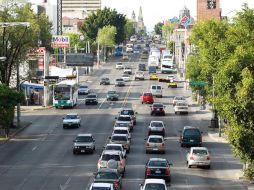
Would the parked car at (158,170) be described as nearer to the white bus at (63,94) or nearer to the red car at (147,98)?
the white bus at (63,94)

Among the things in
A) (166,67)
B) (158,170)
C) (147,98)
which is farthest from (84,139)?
(166,67)

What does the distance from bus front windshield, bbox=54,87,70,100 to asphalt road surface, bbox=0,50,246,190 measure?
67.3 inches

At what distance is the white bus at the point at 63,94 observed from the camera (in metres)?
88.2

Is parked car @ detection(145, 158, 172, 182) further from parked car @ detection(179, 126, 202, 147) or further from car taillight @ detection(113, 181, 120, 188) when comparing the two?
parked car @ detection(179, 126, 202, 147)

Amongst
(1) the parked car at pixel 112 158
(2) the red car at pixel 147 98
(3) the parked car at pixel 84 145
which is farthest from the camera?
(2) the red car at pixel 147 98

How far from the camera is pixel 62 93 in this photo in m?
88.7

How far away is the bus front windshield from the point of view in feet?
290

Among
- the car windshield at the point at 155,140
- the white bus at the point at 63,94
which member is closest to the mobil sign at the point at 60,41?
the white bus at the point at 63,94

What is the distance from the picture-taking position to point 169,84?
120062 millimetres

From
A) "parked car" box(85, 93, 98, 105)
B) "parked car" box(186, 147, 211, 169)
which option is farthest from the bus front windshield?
"parked car" box(186, 147, 211, 169)

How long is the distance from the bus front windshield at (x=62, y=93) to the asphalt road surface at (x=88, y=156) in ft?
5.61

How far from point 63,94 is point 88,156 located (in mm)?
32888

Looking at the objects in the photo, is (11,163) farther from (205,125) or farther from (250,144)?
(205,125)

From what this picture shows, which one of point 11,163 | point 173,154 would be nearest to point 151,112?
point 173,154
